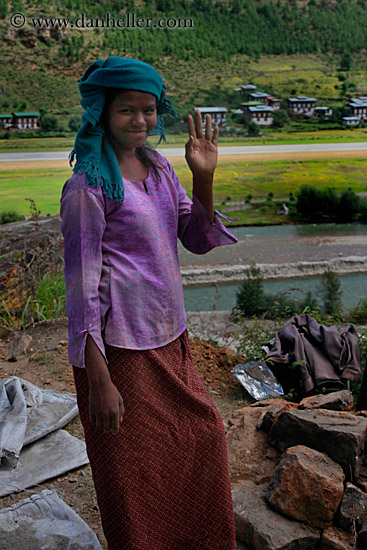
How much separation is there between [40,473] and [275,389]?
5.62 ft

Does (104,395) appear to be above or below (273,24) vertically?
below

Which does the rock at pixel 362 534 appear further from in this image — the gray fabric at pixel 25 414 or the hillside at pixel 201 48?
the hillside at pixel 201 48

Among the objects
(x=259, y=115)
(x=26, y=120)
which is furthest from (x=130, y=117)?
(x=259, y=115)

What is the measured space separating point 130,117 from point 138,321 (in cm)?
56

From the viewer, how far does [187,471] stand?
70.4 inches

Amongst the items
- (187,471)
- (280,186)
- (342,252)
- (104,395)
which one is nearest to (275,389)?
(187,471)

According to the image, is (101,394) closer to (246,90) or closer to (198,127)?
(198,127)

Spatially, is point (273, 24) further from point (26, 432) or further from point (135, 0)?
point (26, 432)

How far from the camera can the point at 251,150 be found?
36.8ft

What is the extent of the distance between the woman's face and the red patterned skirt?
1.93ft

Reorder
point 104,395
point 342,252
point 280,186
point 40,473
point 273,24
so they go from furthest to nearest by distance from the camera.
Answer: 1. point 273,24
2. point 280,186
3. point 342,252
4. point 40,473
5. point 104,395

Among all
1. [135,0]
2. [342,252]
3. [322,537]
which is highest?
[135,0]

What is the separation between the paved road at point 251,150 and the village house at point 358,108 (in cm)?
58

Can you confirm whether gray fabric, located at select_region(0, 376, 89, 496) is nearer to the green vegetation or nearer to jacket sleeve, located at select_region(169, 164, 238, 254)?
jacket sleeve, located at select_region(169, 164, 238, 254)
